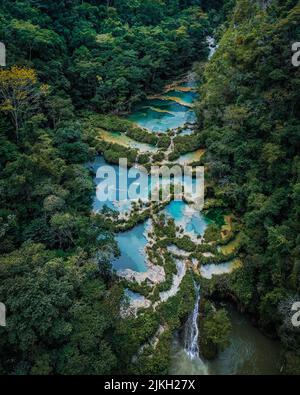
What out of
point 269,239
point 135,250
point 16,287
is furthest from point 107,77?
point 16,287

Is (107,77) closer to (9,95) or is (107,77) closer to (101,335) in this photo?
(9,95)

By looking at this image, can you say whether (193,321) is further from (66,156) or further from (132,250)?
(66,156)

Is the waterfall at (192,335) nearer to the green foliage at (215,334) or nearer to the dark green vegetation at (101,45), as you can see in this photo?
the green foliage at (215,334)

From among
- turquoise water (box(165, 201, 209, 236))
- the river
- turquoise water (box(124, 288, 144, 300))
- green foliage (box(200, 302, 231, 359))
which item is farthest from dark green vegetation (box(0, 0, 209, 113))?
green foliage (box(200, 302, 231, 359))

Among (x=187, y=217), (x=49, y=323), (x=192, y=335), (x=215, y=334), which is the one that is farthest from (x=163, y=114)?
(x=49, y=323)

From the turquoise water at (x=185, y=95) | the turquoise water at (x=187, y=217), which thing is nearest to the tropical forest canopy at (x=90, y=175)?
the turquoise water at (x=185, y=95)
